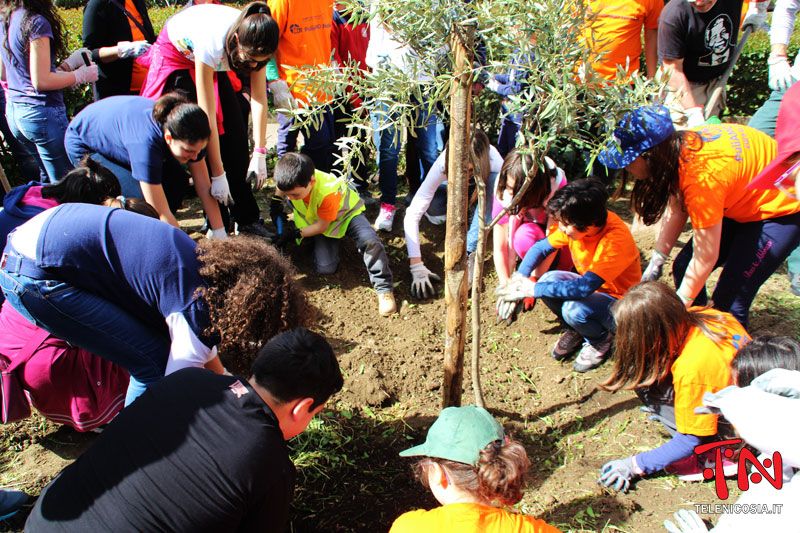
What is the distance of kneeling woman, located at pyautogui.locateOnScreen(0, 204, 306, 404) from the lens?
177 cm

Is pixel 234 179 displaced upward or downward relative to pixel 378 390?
upward

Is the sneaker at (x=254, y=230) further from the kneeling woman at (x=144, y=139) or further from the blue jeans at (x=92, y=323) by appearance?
the blue jeans at (x=92, y=323)

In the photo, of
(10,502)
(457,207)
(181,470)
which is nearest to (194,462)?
(181,470)

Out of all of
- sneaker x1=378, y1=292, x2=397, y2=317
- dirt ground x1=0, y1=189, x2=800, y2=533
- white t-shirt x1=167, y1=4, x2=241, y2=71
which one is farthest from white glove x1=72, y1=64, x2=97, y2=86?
sneaker x1=378, y1=292, x2=397, y2=317

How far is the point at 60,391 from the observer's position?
2.24 meters

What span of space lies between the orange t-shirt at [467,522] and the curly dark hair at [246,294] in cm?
76

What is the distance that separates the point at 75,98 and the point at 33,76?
68.3 inches

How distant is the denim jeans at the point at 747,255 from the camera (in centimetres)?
254

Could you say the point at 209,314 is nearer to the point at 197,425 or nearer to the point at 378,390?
the point at 197,425

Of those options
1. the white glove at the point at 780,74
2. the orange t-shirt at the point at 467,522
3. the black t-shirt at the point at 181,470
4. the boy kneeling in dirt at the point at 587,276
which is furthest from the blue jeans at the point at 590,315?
the white glove at the point at 780,74

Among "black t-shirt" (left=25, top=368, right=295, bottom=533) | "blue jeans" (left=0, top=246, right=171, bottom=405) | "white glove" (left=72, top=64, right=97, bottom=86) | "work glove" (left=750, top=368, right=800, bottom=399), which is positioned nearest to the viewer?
"black t-shirt" (left=25, top=368, right=295, bottom=533)

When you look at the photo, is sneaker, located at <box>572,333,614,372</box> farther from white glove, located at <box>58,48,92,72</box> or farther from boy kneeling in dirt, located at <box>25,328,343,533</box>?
white glove, located at <box>58,48,92,72</box>

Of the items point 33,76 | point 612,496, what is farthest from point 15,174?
point 612,496

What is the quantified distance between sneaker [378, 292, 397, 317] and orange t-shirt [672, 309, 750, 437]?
1.88m
